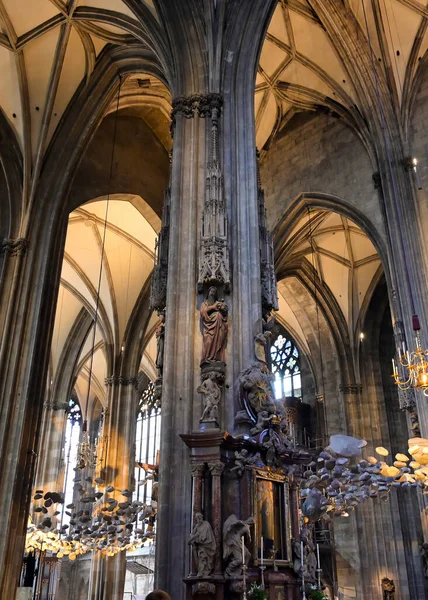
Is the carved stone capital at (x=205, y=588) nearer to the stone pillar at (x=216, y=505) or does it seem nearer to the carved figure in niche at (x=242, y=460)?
the stone pillar at (x=216, y=505)

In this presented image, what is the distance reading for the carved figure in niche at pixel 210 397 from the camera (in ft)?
27.1

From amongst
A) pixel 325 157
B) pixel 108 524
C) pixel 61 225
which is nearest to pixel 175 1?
pixel 61 225

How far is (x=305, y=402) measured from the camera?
23.2m

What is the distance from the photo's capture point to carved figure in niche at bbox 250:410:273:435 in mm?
8227

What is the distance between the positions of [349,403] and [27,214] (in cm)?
1258

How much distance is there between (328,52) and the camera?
1631cm

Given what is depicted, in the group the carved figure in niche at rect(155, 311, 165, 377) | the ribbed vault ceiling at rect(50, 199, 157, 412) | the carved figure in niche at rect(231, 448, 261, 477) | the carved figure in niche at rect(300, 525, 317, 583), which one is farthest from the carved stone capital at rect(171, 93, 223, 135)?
the ribbed vault ceiling at rect(50, 199, 157, 412)

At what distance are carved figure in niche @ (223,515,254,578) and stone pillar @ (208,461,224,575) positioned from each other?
0.25 feet

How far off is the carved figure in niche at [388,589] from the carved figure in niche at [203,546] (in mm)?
13525

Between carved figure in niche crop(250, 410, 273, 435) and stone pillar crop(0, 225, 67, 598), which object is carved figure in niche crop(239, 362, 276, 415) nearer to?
carved figure in niche crop(250, 410, 273, 435)

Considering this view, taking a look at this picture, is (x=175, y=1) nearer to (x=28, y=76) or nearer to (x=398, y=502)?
(x=28, y=76)

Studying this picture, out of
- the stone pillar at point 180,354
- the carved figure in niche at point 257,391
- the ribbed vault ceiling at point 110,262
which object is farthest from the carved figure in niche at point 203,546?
the ribbed vault ceiling at point 110,262

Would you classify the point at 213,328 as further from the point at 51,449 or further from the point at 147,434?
the point at 147,434

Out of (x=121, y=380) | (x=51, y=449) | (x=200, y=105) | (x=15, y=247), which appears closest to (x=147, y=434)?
(x=51, y=449)
